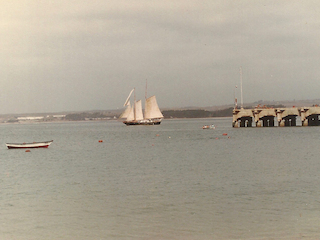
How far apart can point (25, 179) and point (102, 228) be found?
67.9 ft

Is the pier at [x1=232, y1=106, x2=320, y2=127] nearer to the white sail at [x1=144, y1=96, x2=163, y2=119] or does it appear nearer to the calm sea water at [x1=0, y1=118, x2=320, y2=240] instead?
the white sail at [x1=144, y1=96, x2=163, y2=119]

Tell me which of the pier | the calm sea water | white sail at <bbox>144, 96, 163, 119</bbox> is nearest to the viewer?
the calm sea water

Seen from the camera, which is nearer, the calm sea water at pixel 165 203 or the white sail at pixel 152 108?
the calm sea water at pixel 165 203

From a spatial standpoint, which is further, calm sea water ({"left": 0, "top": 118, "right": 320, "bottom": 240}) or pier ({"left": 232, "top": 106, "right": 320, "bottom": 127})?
pier ({"left": 232, "top": 106, "right": 320, "bottom": 127})

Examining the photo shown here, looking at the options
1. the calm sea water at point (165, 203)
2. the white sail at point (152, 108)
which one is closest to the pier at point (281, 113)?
the white sail at point (152, 108)

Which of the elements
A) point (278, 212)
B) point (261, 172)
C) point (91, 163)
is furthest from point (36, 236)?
point (91, 163)

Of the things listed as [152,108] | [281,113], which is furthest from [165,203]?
[152,108]

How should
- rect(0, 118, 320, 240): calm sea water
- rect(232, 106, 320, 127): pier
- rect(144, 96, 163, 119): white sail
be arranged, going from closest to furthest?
rect(0, 118, 320, 240): calm sea water, rect(232, 106, 320, 127): pier, rect(144, 96, 163, 119): white sail

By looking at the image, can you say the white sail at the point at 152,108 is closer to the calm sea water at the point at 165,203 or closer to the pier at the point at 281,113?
the pier at the point at 281,113

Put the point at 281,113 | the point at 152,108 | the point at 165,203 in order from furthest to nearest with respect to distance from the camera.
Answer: the point at 152,108 < the point at 281,113 < the point at 165,203

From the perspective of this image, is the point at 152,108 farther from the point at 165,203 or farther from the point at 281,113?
the point at 165,203

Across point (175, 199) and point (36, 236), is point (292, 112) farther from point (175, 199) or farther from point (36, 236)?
point (36, 236)

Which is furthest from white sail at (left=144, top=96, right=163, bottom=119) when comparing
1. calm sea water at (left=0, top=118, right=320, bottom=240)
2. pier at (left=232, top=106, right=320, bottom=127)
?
calm sea water at (left=0, top=118, right=320, bottom=240)

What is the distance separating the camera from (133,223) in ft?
67.2
